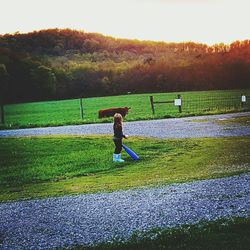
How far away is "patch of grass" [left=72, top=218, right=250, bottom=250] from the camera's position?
549 centimetres

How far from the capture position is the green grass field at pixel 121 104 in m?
30.2

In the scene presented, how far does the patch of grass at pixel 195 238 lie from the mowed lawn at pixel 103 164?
3522 millimetres

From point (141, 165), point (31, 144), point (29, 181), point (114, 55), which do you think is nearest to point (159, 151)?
point (141, 165)

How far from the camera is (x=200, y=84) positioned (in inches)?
1874

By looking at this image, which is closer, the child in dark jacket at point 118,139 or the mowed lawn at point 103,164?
the mowed lawn at point 103,164

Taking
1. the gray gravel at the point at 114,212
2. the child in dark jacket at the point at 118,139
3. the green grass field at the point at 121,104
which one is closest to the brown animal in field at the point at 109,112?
the green grass field at the point at 121,104

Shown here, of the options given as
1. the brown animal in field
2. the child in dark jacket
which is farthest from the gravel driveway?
the brown animal in field

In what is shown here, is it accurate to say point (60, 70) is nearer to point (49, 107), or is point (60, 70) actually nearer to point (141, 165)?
point (49, 107)

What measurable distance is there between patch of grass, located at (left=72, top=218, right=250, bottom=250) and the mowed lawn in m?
3.52

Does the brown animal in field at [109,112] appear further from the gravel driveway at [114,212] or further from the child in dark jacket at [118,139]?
the gravel driveway at [114,212]

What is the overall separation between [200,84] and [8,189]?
39.5 m

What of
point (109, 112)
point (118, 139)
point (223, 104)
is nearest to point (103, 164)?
point (118, 139)

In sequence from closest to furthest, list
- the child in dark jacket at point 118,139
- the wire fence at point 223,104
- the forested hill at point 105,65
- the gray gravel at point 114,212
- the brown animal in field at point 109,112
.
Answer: the gray gravel at point 114,212
the child in dark jacket at point 118,139
the forested hill at point 105,65
the brown animal in field at point 109,112
the wire fence at point 223,104

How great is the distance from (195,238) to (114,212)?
219 cm
